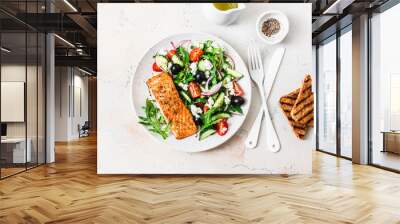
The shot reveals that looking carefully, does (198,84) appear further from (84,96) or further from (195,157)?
(84,96)

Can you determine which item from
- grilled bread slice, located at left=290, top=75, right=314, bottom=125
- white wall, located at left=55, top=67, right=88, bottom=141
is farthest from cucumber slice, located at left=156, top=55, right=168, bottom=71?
white wall, located at left=55, top=67, right=88, bottom=141

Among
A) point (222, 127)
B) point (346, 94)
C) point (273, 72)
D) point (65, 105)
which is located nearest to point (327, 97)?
point (346, 94)

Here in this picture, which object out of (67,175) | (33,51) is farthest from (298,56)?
(33,51)

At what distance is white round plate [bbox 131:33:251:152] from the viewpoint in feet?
16.2

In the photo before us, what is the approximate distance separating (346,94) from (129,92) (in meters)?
4.68

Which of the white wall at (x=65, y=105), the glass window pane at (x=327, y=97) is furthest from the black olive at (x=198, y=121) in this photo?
the white wall at (x=65, y=105)

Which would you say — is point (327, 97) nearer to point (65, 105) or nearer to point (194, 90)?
point (194, 90)

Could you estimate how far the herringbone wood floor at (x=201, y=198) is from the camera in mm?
3266

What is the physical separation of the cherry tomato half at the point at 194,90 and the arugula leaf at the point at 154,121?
507mm

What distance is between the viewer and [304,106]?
16.6ft

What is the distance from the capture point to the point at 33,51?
20.1 feet

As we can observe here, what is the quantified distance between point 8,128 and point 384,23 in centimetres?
620

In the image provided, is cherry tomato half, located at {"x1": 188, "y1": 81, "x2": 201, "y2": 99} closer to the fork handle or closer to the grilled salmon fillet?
the grilled salmon fillet

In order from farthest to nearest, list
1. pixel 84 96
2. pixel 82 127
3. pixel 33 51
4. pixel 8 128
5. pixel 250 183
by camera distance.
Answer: pixel 84 96 < pixel 82 127 < pixel 33 51 < pixel 8 128 < pixel 250 183
